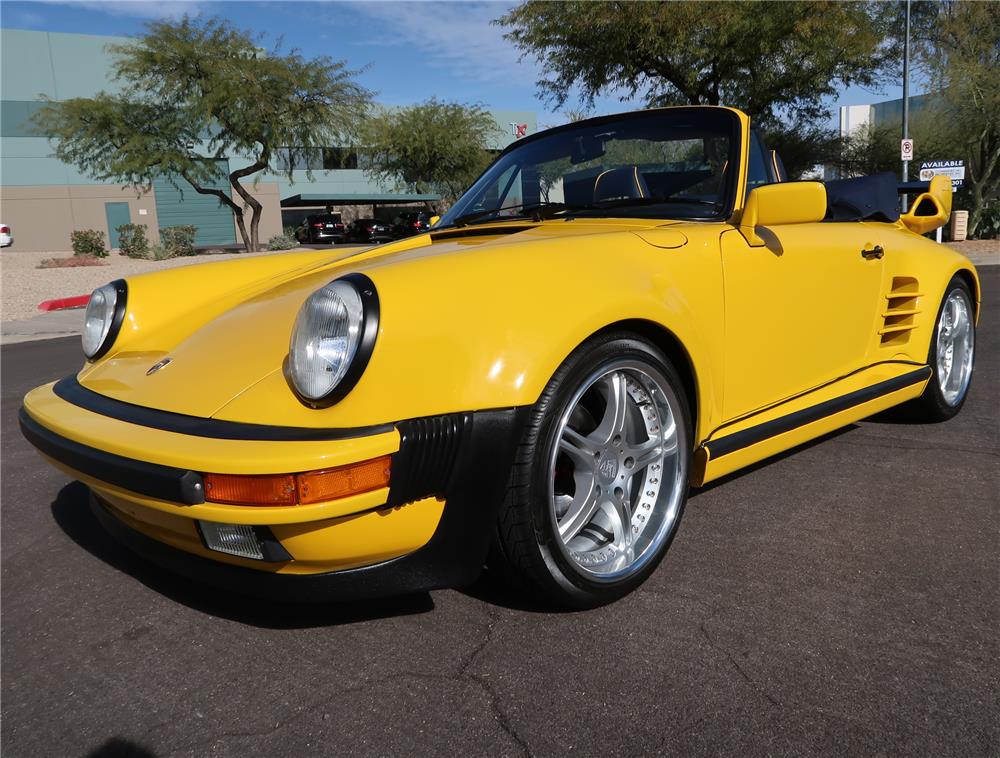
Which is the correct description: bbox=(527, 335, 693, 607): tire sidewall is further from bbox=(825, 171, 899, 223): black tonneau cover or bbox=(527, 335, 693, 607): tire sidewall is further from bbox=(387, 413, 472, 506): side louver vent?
bbox=(825, 171, 899, 223): black tonneau cover

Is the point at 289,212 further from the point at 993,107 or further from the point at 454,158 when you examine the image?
the point at 993,107

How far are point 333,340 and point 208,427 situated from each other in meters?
0.35

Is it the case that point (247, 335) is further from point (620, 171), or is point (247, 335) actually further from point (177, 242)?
point (177, 242)

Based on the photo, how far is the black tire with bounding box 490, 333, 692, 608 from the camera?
1.88 metres

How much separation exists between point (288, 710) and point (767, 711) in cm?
103

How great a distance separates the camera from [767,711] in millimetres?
1674

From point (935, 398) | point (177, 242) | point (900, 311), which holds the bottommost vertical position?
point (935, 398)

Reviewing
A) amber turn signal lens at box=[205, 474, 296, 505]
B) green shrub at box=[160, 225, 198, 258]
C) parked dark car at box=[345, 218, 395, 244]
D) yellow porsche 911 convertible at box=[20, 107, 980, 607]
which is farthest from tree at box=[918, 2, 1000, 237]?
green shrub at box=[160, 225, 198, 258]

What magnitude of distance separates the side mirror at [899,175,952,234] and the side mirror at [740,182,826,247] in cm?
150

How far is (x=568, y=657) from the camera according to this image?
1.90 meters

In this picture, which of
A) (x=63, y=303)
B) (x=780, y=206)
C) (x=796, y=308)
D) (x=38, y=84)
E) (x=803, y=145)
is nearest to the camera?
(x=780, y=206)

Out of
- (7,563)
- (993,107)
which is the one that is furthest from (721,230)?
(993,107)

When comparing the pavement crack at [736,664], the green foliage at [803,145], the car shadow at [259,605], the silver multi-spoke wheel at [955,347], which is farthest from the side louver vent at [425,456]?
the green foliage at [803,145]

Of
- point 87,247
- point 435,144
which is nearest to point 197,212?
point 435,144
